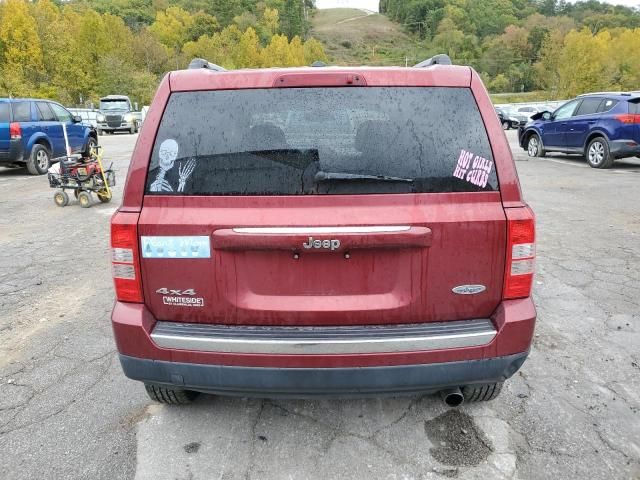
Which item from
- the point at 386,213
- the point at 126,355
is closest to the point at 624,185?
the point at 386,213

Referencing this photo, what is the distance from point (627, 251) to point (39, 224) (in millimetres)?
8255

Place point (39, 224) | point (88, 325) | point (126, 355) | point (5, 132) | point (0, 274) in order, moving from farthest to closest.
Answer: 1. point (5, 132)
2. point (39, 224)
3. point (0, 274)
4. point (88, 325)
5. point (126, 355)

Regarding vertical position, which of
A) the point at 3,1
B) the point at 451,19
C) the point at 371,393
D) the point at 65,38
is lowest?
the point at 371,393

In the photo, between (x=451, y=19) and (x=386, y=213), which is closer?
(x=386, y=213)

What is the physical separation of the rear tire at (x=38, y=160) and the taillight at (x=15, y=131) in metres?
0.60

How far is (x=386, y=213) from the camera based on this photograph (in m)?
2.12

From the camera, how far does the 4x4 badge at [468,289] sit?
86.6 inches

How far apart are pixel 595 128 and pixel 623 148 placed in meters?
0.91

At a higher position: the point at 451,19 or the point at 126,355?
the point at 451,19

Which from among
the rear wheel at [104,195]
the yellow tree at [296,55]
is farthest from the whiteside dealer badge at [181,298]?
the yellow tree at [296,55]

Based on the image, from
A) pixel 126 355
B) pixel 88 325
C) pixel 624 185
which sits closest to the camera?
pixel 126 355

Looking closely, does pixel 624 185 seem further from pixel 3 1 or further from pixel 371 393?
pixel 3 1

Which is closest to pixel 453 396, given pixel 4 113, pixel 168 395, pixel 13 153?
pixel 168 395

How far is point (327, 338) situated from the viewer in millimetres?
2166
